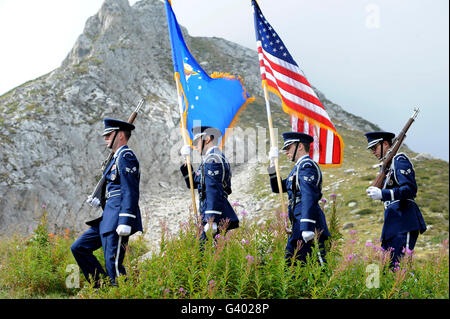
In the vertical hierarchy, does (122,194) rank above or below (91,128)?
below

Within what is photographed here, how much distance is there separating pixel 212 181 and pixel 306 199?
1.49 metres


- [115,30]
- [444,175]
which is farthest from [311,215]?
[115,30]

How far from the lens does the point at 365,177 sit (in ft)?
59.8

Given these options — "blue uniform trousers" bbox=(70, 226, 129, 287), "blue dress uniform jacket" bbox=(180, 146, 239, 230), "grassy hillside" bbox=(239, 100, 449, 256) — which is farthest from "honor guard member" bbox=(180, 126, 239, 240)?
"grassy hillside" bbox=(239, 100, 449, 256)

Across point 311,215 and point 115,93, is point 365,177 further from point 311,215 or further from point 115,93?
point 115,93

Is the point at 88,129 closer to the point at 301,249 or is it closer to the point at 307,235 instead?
the point at 301,249

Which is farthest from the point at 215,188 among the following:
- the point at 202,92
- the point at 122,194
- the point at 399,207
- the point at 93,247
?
the point at 399,207

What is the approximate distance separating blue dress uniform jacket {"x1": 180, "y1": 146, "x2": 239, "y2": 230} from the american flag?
63.9 inches

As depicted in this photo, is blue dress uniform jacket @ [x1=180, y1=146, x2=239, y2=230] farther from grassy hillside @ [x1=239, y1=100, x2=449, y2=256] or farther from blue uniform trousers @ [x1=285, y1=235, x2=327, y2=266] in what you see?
grassy hillside @ [x1=239, y1=100, x2=449, y2=256]

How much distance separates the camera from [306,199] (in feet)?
16.8

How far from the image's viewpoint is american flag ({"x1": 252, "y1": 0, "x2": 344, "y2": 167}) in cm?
675

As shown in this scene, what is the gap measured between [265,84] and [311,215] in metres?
2.98

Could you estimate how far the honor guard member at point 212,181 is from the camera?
5.68 meters

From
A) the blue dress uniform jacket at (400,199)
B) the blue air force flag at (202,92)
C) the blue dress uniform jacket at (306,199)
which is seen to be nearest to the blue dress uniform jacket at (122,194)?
the blue air force flag at (202,92)
